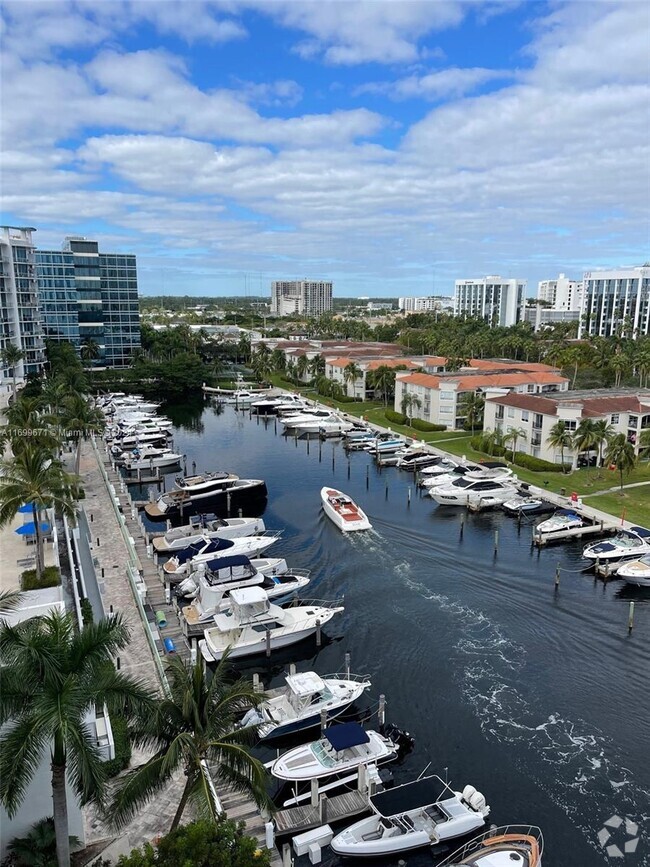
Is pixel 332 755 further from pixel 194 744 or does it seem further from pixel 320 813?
pixel 194 744

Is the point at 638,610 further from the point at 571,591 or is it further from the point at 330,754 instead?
the point at 330,754

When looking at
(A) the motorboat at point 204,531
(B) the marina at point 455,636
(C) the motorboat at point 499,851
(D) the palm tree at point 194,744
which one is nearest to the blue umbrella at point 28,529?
(B) the marina at point 455,636

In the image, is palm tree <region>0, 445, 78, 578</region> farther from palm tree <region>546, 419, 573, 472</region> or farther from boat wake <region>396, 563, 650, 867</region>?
palm tree <region>546, 419, 573, 472</region>

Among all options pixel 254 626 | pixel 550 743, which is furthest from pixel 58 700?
pixel 550 743

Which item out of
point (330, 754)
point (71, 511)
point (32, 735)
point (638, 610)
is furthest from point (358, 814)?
point (638, 610)

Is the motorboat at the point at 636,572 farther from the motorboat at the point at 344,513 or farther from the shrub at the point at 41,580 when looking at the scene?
the shrub at the point at 41,580

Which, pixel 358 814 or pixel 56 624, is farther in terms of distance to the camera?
pixel 358 814
